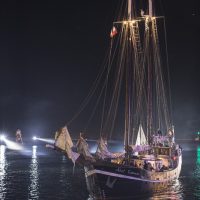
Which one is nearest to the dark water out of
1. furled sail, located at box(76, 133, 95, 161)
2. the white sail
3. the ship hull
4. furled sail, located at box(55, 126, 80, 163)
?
the ship hull

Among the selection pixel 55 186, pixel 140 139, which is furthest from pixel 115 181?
pixel 140 139

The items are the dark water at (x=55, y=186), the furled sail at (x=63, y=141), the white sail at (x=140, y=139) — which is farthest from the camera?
the white sail at (x=140, y=139)

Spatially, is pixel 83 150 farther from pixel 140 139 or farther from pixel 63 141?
pixel 140 139

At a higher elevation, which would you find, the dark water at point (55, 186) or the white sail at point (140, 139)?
the white sail at point (140, 139)

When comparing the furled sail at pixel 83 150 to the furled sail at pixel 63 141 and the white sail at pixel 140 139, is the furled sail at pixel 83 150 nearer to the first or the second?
the furled sail at pixel 63 141

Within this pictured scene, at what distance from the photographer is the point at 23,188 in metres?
62.9

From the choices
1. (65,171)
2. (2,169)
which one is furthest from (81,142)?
(2,169)

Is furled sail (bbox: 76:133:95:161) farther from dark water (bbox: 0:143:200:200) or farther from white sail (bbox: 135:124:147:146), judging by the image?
white sail (bbox: 135:124:147:146)

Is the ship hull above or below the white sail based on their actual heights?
below

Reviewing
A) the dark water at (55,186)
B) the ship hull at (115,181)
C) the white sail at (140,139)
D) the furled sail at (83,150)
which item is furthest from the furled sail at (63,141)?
the white sail at (140,139)

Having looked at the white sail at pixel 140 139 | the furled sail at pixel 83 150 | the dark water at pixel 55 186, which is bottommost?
the dark water at pixel 55 186

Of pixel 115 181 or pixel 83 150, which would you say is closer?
pixel 115 181

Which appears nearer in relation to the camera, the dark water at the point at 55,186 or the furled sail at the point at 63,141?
the furled sail at the point at 63,141

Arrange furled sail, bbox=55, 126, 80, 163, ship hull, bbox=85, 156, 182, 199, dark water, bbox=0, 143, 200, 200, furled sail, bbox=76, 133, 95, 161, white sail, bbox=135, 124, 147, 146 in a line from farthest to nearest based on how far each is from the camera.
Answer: white sail, bbox=135, 124, 147, 146 → dark water, bbox=0, 143, 200, 200 → furled sail, bbox=76, 133, 95, 161 → ship hull, bbox=85, 156, 182, 199 → furled sail, bbox=55, 126, 80, 163
